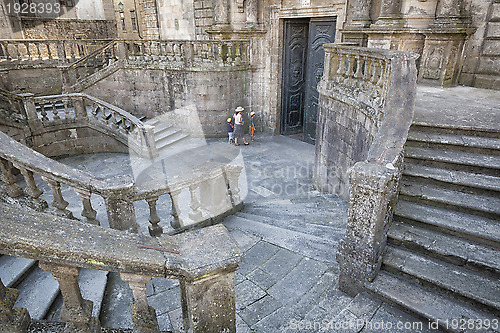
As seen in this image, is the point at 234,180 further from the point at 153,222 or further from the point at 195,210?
the point at 153,222

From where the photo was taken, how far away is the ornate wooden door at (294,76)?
38.3 ft

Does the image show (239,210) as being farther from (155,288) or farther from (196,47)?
(196,47)

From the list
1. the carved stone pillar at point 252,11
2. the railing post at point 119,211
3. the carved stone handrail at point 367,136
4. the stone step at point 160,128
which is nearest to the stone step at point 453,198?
the carved stone handrail at point 367,136

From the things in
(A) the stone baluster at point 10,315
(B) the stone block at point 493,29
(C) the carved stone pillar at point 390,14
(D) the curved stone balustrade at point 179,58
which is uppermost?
(C) the carved stone pillar at point 390,14

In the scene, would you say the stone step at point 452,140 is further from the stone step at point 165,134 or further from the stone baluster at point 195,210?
the stone step at point 165,134

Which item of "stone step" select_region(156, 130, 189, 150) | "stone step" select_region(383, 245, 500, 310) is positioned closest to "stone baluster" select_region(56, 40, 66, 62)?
"stone step" select_region(156, 130, 189, 150)

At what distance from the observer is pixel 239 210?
5.65m

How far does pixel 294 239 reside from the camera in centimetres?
448

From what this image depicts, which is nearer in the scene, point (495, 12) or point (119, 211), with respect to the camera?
point (119, 211)

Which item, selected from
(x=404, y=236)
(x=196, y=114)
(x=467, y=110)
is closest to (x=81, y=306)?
(x=404, y=236)

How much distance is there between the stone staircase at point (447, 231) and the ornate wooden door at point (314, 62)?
702 centimetres

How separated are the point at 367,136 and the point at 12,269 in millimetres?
5073

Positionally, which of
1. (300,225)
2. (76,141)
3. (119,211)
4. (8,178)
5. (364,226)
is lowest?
(76,141)

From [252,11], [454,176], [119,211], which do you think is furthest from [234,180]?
[252,11]
